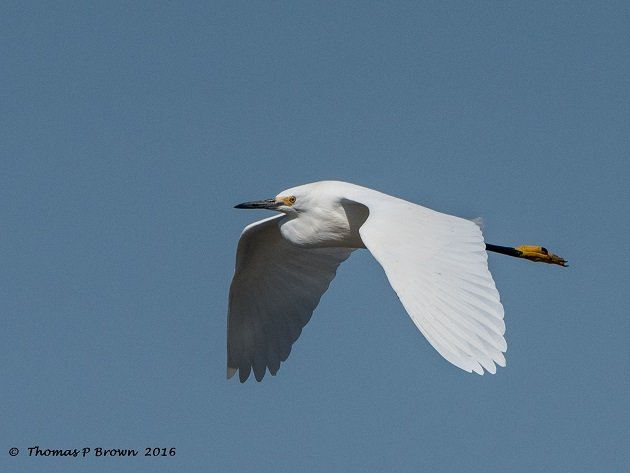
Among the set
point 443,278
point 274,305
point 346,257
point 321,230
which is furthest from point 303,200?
point 443,278

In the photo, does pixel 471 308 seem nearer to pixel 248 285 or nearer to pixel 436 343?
pixel 436 343

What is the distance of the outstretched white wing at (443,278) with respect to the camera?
9.60 meters

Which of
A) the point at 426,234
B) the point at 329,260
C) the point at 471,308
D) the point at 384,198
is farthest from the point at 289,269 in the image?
the point at 471,308

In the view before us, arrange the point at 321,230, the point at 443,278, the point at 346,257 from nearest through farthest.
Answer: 1. the point at 443,278
2. the point at 321,230
3. the point at 346,257

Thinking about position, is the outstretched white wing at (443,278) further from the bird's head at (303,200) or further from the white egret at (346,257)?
the bird's head at (303,200)

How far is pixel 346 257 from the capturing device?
15.2 m

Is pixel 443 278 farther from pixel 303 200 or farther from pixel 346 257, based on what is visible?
pixel 346 257

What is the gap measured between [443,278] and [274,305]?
16.8 ft

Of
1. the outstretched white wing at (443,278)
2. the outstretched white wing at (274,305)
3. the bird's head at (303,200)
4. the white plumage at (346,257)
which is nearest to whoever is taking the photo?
the outstretched white wing at (443,278)

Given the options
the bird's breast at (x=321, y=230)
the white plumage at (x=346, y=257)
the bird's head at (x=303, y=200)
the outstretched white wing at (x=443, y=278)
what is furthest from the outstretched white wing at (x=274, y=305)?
the outstretched white wing at (x=443, y=278)

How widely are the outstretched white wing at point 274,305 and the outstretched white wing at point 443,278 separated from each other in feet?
10.9

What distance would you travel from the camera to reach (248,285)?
15219 mm

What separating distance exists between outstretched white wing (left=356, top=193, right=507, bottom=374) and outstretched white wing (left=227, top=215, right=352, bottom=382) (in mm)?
3327

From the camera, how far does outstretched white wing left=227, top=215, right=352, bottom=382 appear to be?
15203mm
